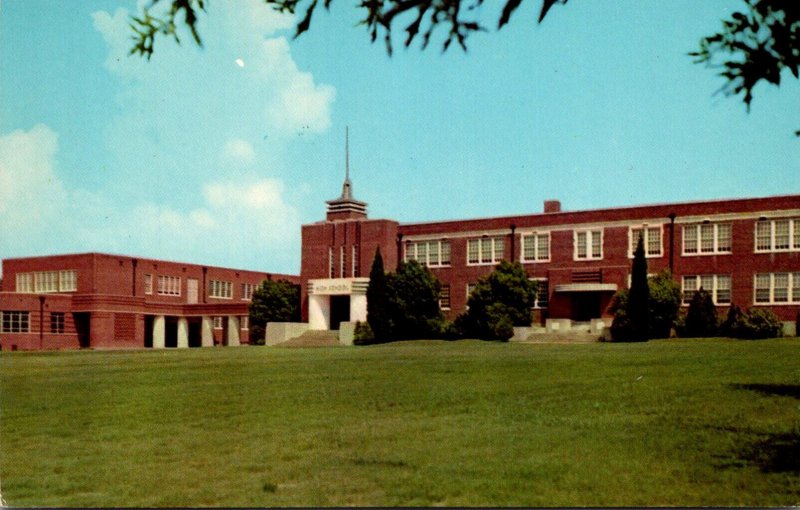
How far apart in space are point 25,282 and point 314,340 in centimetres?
2648

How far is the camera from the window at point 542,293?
2002 inches

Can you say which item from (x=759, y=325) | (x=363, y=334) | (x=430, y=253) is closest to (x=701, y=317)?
(x=759, y=325)

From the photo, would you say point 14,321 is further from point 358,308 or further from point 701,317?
point 701,317

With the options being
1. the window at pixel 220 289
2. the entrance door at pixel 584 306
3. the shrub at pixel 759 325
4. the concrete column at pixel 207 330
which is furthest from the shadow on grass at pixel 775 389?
the window at pixel 220 289

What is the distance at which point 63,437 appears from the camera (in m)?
12.2

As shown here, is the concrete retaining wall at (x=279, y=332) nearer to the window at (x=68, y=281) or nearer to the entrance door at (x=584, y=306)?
the entrance door at (x=584, y=306)

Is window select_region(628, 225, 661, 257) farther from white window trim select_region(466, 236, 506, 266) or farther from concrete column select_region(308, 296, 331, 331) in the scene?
concrete column select_region(308, 296, 331, 331)

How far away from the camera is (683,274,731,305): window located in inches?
1805

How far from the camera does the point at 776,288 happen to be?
146 feet

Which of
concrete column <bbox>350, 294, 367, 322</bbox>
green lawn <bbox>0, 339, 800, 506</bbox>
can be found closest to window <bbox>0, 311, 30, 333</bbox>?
concrete column <bbox>350, 294, 367, 322</bbox>

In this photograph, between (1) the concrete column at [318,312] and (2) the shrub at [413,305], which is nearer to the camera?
(2) the shrub at [413,305]

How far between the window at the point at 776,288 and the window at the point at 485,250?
13.8 m

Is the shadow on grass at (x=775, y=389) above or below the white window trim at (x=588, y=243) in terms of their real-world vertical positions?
below

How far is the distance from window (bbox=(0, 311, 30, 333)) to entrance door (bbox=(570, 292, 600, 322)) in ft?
112
